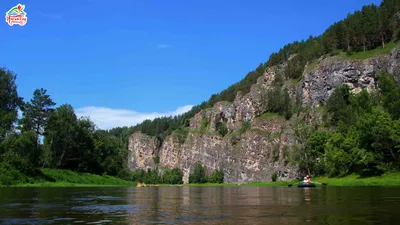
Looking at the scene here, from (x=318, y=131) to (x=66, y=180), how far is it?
74928 millimetres

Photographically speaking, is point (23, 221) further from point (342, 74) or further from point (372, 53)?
point (372, 53)

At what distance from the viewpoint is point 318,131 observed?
395 feet

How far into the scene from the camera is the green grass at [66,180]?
82.0 m

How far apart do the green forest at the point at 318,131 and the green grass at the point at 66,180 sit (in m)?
1.68

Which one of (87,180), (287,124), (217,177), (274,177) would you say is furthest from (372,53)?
(87,180)

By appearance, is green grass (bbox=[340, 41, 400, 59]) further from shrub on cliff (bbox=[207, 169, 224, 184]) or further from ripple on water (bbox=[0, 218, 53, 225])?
ripple on water (bbox=[0, 218, 53, 225])

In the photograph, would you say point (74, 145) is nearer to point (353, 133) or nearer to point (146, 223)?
point (353, 133)

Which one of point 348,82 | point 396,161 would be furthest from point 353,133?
point 348,82

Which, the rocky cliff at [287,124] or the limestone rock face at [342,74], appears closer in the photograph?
the limestone rock face at [342,74]

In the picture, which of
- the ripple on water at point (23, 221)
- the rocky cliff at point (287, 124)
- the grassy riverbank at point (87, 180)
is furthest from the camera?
the rocky cliff at point (287, 124)

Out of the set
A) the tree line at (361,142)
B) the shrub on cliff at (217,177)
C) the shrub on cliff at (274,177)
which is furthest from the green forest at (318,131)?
the shrub on cliff at (217,177)

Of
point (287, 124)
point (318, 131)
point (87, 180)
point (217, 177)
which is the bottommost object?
point (217, 177)

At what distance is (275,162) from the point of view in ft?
542

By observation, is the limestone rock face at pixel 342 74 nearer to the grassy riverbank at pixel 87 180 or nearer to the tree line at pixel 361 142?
the tree line at pixel 361 142
